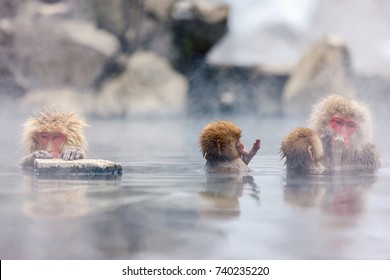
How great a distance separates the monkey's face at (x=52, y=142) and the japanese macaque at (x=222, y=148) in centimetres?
44

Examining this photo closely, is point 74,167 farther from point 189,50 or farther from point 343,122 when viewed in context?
point 189,50

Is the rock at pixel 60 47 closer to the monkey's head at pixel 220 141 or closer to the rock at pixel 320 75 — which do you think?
the rock at pixel 320 75

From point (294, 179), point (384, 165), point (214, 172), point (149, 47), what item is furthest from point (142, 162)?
point (149, 47)

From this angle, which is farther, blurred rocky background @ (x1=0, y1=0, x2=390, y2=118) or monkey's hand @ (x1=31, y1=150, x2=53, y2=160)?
blurred rocky background @ (x1=0, y1=0, x2=390, y2=118)

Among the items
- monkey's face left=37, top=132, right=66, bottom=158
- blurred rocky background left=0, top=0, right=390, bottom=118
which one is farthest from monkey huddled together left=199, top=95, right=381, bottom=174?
blurred rocky background left=0, top=0, right=390, bottom=118

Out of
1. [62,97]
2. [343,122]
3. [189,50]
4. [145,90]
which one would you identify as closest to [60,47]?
[145,90]

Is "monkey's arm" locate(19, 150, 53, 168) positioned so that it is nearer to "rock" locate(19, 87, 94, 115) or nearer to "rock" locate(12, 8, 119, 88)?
"rock" locate(19, 87, 94, 115)

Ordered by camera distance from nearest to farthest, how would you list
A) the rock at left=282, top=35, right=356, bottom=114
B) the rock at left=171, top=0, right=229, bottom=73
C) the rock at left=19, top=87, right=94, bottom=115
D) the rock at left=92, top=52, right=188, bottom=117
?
the rock at left=19, top=87, right=94, bottom=115 → the rock at left=282, top=35, right=356, bottom=114 → the rock at left=92, top=52, right=188, bottom=117 → the rock at left=171, top=0, right=229, bottom=73

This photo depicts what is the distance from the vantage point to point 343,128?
2260mm

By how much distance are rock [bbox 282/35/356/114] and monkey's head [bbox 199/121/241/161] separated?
1223mm

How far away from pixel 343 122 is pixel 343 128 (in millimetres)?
19

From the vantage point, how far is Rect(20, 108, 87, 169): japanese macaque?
2230 mm

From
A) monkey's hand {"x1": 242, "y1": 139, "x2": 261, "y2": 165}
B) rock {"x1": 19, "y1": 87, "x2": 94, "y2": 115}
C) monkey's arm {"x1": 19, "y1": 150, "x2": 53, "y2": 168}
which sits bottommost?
monkey's arm {"x1": 19, "y1": 150, "x2": 53, "y2": 168}
